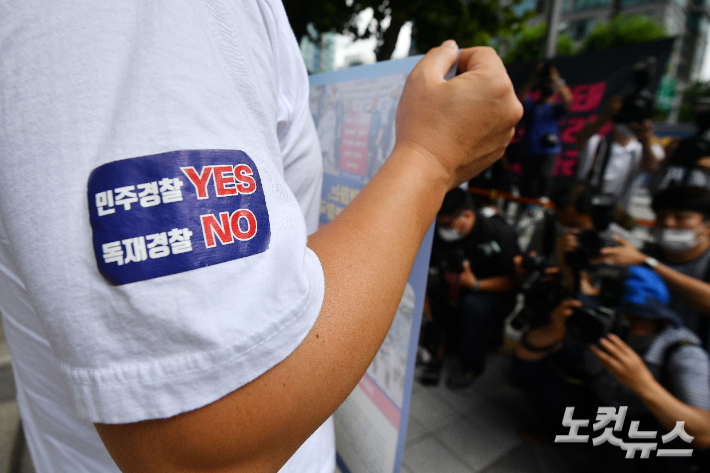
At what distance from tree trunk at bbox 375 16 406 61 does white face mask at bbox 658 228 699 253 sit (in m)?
5.32

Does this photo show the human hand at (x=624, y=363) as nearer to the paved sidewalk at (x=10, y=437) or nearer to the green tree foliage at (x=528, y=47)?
the paved sidewalk at (x=10, y=437)

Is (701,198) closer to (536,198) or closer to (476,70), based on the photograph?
(536,198)

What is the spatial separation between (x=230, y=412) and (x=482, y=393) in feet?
11.0

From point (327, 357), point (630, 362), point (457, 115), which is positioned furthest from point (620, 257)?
point (327, 357)

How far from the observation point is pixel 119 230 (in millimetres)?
303

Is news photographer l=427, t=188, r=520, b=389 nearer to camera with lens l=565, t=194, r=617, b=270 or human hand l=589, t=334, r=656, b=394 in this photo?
camera with lens l=565, t=194, r=617, b=270

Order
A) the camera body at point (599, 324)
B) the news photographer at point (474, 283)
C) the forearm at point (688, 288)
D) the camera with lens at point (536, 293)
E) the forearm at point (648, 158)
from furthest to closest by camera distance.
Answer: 1. the forearm at point (648, 158)
2. the news photographer at point (474, 283)
3. the camera with lens at point (536, 293)
4. the forearm at point (688, 288)
5. the camera body at point (599, 324)

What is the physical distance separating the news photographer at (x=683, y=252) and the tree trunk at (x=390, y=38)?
5218mm

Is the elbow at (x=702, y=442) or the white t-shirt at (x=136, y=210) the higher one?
the white t-shirt at (x=136, y=210)

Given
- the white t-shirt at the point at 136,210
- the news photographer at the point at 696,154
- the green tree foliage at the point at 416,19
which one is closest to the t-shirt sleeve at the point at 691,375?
the news photographer at the point at 696,154

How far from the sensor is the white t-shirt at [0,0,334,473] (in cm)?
30

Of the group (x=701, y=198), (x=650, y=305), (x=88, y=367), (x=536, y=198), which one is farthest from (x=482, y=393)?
(x=88, y=367)

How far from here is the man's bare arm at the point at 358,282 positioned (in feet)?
1.09

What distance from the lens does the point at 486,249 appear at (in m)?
3.19
